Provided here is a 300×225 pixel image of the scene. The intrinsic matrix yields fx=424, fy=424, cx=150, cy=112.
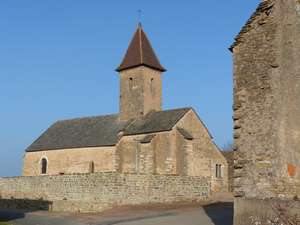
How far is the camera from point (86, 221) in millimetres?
15422

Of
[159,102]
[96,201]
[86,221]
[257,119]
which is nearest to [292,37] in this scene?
[257,119]

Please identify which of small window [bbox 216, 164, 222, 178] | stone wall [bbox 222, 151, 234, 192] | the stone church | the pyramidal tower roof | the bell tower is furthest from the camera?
the pyramidal tower roof

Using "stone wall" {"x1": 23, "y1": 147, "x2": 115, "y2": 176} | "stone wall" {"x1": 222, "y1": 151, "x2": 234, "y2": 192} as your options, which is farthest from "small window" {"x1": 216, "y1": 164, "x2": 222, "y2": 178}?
"stone wall" {"x1": 23, "y1": 147, "x2": 115, "y2": 176}

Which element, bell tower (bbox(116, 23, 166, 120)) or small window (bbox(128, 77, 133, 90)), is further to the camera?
small window (bbox(128, 77, 133, 90))

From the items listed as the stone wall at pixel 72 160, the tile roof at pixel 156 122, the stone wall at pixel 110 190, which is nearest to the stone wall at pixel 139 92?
the tile roof at pixel 156 122

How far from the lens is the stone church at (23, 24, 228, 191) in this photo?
32.2m

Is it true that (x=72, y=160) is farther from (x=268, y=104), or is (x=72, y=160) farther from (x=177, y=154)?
(x=268, y=104)

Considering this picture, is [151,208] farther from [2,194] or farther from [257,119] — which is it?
[2,194]

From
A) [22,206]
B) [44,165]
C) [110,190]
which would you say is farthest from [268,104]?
[44,165]

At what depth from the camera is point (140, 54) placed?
1556 inches

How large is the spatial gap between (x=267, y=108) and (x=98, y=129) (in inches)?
1162

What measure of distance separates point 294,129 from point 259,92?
1347 mm

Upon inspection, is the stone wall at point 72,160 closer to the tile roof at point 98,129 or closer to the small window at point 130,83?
the tile roof at point 98,129

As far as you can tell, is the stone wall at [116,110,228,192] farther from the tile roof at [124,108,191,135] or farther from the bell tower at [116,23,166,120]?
the bell tower at [116,23,166,120]
